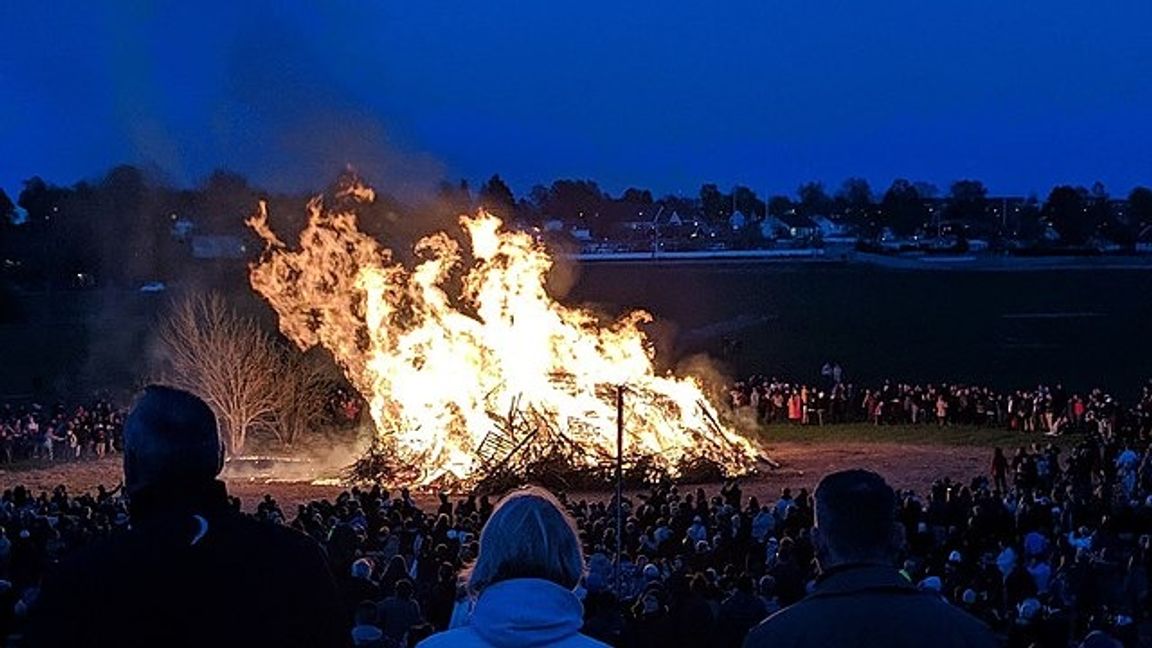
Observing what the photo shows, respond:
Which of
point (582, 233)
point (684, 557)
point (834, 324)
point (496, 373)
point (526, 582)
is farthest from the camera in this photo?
point (582, 233)

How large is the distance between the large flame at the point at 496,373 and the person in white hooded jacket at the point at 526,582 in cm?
2196

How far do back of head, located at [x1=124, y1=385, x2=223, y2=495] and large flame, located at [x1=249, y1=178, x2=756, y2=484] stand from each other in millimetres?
22468

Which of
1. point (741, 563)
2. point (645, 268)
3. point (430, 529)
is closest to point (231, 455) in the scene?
point (430, 529)

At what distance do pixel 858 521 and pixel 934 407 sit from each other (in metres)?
32.8

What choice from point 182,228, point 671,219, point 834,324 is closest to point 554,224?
point 671,219

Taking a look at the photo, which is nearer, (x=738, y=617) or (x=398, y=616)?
(x=738, y=617)

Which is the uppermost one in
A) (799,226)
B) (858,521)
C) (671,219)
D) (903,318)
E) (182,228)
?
(671,219)

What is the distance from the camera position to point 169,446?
270 centimetres

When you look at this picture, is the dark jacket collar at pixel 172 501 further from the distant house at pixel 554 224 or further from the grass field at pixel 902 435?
the distant house at pixel 554 224

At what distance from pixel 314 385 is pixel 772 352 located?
21.6m

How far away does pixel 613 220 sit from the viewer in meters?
130

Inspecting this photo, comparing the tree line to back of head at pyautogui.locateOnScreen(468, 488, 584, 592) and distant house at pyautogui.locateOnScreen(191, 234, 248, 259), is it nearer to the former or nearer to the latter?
distant house at pyautogui.locateOnScreen(191, 234, 248, 259)

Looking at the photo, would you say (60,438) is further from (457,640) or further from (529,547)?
(529,547)

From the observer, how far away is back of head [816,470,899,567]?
3.24 m
